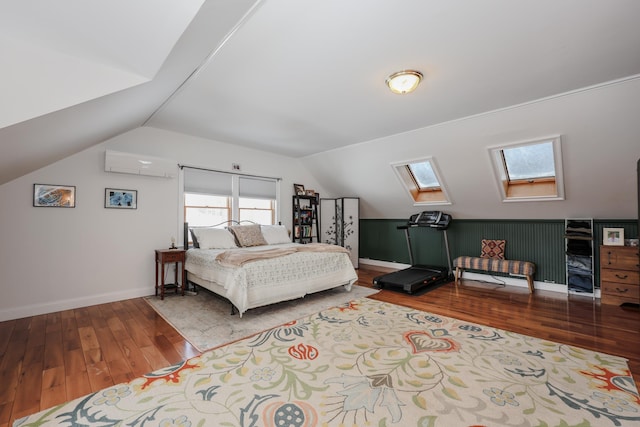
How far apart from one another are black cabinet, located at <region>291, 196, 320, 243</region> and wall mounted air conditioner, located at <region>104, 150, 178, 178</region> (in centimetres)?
262

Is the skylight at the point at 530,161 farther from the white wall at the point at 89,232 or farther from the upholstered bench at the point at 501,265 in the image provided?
the white wall at the point at 89,232

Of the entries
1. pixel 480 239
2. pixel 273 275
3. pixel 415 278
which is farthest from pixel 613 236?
pixel 273 275

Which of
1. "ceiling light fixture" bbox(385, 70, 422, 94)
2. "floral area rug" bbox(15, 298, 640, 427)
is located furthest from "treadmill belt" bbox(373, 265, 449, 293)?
"ceiling light fixture" bbox(385, 70, 422, 94)

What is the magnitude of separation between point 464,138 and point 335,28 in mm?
2940

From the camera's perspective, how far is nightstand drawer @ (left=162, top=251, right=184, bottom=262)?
4.07 m

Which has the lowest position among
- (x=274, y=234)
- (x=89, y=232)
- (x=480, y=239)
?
(x=480, y=239)

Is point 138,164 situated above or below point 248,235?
above

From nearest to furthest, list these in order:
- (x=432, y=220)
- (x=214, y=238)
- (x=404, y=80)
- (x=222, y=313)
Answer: (x=404, y=80), (x=222, y=313), (x=214, y=238), (x=432, y=220)

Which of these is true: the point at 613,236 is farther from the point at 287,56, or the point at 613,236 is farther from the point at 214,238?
the point at 214,238

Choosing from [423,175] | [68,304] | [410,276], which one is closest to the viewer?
[68,304]

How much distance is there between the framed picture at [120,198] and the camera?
4008mm

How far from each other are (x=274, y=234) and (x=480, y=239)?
4.00 meters

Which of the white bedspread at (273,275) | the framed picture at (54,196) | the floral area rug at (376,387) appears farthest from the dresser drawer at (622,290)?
the framed picture at (54,196)

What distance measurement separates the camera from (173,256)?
13.6 feet
